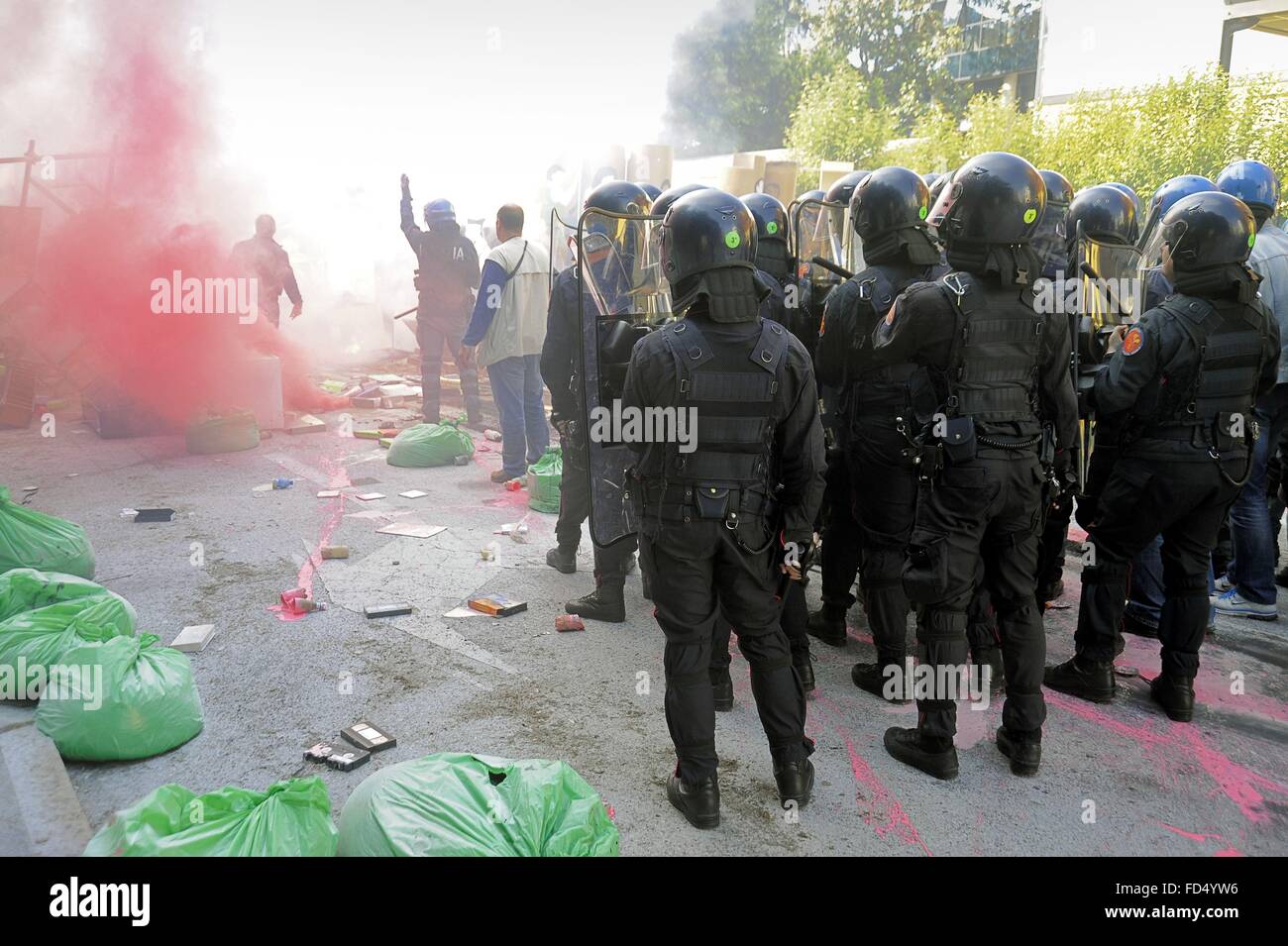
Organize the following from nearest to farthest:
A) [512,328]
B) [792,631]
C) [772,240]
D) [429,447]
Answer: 1. [792,631]
2. [772,240]
3. [512,328]
4. [429,447]

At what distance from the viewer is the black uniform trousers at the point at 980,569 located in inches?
139

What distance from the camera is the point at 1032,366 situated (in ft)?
11.8

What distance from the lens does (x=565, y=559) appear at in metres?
5.95

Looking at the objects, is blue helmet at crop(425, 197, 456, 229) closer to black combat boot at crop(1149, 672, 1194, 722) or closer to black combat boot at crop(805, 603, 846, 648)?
black combat boot at crop(805, 603, 846, 648)

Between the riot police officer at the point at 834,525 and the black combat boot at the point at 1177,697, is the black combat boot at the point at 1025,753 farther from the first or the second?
the riot police officer at the point at 834,525

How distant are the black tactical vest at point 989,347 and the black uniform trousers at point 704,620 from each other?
1.02 meters

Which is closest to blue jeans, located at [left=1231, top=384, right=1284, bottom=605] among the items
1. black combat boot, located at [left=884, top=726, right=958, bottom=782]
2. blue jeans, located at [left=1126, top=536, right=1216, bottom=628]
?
blue jeans, located at [left=1126, top=536, right=1216, bottom=628]

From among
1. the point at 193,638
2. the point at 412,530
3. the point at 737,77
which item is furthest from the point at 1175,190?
the point at 737,77

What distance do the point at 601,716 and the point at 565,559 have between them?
1.99 m

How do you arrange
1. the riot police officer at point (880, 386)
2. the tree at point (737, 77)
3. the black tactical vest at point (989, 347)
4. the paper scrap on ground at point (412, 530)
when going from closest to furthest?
1. the black tactical vest at point (989, 347)
2. the riot police officer at point (880, 386)
3. the paper scrap on ground at point (412, 530)
4. the tree at point (737, 77)

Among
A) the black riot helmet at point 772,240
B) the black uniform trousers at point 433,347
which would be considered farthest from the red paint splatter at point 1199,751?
the black uniform trousers at point 433,347

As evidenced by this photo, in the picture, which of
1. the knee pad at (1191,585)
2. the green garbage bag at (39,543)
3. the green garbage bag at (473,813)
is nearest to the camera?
the green garbage bag at (473,813)

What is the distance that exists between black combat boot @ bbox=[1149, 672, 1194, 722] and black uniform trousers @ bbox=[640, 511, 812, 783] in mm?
2054

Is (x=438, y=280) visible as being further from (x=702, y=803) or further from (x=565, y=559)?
(x=702, y=803)
